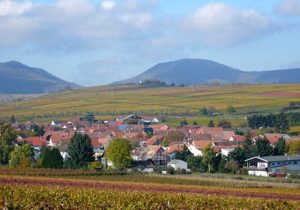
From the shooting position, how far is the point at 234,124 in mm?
110875

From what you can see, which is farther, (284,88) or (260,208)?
(284,88)

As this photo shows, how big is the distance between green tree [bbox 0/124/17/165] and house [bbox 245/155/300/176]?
76.9ft

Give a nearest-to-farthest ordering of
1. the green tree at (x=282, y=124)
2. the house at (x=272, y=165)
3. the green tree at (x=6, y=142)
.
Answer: the house at (x=272, y=165) → the green tree at (x=6, y=142) → the green tree at (x=282, y=124)

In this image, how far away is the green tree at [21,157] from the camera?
6473 cm

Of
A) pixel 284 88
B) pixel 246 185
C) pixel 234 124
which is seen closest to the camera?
pixel 246 185

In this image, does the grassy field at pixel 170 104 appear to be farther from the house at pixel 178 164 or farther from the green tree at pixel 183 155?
the house at pixel 178 164

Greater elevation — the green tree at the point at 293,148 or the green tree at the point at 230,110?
the green tree at the point at 230,110

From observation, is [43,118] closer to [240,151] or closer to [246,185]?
[240,151]

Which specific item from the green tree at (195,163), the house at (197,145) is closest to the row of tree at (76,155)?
the green tree at (195,163)

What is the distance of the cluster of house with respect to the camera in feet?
255

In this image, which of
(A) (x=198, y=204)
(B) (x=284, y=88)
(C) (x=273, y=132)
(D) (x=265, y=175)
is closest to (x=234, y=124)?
(C) (x=273, y=132)

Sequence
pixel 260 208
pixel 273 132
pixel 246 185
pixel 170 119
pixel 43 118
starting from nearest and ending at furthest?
pixel 260 208
pixel 246 185
pixel 273 132
pixel 170 119
pixel 43 118

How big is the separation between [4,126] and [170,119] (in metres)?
52.6

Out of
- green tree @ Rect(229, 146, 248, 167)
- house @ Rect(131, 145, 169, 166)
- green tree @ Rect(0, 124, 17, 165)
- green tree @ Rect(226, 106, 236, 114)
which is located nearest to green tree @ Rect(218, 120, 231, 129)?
green tree @ Rect(226, 106, 236, 114)
